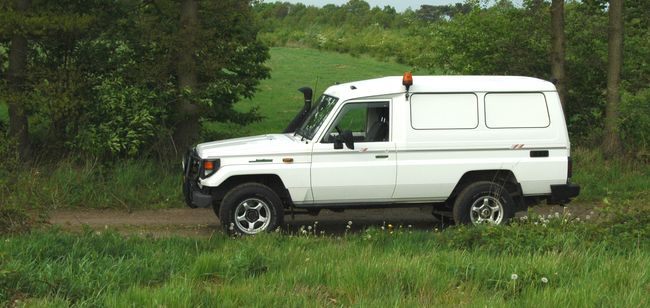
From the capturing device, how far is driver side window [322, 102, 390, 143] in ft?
32.1

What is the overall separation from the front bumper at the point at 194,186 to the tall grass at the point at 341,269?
4.23ft

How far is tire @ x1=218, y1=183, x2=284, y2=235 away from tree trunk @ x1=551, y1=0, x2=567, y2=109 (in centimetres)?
885

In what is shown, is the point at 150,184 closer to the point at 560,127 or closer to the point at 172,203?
the point at 172,203

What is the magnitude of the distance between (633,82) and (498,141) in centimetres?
959

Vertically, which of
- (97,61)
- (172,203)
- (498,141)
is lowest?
(172,203)

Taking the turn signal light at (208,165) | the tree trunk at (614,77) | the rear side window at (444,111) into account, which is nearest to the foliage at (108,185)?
the turn signal light at (208,165)

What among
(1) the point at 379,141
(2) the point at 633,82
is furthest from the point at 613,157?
(1) the point at 379,141

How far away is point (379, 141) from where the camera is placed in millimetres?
9812

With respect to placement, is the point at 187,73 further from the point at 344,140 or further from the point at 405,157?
the point at 405,157

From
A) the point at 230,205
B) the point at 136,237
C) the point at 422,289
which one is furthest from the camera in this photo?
the point at 230,205

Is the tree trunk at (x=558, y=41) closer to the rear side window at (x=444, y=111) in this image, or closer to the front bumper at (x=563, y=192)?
the front bumper at (x=563, y=192)

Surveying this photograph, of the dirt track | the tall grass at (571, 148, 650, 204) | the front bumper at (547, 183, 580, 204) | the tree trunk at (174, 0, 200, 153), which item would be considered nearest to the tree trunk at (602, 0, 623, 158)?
the tall grass at (571, 148, 650, 204)

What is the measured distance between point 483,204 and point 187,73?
644cm

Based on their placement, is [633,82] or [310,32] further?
[310,32]
